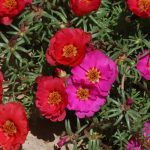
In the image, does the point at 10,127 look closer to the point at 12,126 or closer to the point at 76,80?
the point at 12,126

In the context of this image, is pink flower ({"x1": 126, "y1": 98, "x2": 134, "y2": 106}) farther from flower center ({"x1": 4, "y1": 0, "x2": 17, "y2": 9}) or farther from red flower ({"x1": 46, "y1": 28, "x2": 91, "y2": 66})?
→ flower center ({"x1": 4, "y1": 0, "x2": 17, "y2": 9})

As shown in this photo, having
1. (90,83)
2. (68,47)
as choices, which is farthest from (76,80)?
(68,47)

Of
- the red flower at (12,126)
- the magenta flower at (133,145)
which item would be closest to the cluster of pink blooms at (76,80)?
the red flower at (12,126)

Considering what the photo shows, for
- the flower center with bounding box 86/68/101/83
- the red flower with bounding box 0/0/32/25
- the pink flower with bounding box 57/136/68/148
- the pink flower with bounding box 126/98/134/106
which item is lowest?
the pink flower with bounding box 57/136/68/148

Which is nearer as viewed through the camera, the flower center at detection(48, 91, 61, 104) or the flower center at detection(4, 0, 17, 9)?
the flower center at detection(48, 91, 61, 104)

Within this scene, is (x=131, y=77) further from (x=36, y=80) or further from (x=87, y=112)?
(x=36, y=80)

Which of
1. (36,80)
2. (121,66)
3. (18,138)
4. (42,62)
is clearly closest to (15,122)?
(18,138)

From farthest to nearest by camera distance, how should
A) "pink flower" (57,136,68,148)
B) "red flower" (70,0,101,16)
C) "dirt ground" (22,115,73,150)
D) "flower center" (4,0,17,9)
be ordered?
"dirt ground" (22,115,73,150), "flower center" (4,0,17,9), "pink flower" (57,136,68,148), "red flower" (70,0,101,16)

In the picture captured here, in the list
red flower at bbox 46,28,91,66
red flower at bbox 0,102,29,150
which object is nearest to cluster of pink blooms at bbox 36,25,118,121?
red flower at bbox 46,28,91,66
